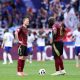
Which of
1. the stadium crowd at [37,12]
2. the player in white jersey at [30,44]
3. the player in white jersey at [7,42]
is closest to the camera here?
the player in white jersey at [7,42]

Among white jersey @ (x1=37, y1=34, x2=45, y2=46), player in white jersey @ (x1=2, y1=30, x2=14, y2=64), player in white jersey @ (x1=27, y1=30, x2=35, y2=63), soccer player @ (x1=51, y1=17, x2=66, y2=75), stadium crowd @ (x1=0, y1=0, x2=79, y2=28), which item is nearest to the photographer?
soccer player @ (x1=51, y1=17, x2=66, y2=75)

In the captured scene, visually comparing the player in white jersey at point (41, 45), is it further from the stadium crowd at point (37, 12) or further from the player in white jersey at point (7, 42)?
the player in white jersey at point (7, 42)

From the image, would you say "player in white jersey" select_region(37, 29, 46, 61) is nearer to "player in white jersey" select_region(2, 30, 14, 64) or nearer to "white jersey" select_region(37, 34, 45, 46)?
"white jersey" select_region(37, 34, 45, 46)

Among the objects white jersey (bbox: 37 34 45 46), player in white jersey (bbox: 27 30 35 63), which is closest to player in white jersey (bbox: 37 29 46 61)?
white jersey (bbox: 37 34 45 46)

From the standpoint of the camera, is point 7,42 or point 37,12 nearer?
point 7,42

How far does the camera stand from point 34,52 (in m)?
36.5

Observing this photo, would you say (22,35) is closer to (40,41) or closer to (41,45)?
(41,45)

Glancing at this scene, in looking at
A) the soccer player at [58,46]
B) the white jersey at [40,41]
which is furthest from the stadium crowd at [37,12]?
the soccer player at [58,46]

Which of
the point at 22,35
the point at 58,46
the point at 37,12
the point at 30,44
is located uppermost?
the point at 37,12

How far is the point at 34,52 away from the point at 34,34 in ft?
4.27

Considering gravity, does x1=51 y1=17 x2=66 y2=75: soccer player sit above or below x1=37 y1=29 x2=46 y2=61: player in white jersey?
below

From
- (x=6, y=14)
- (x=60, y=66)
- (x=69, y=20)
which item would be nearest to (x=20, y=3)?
(x=6, y=14)

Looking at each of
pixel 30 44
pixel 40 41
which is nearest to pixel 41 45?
pixel 40 41

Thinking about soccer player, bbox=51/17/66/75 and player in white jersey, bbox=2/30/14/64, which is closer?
soccer player, bbox=51/17/66/75
